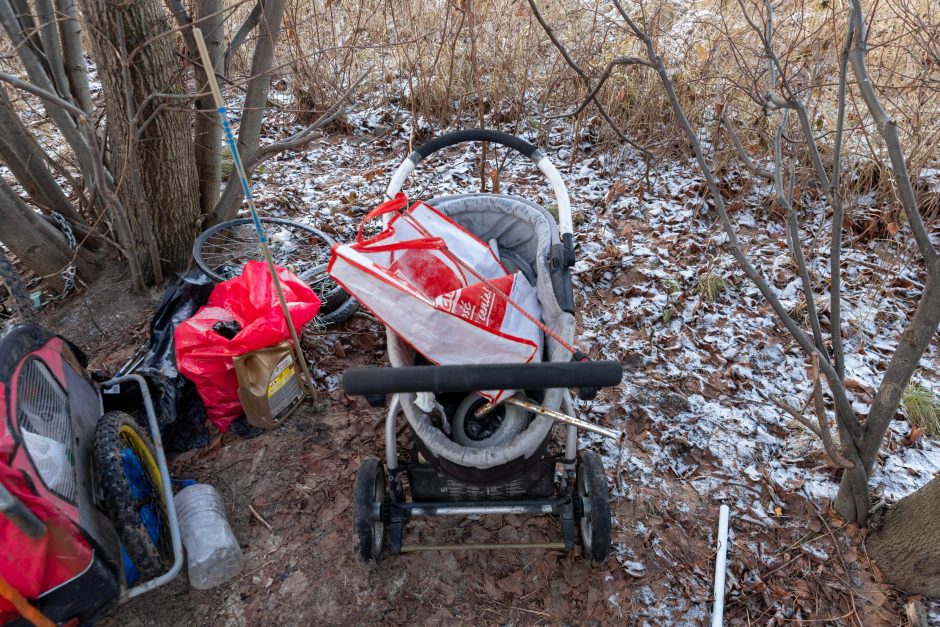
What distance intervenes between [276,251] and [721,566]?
3.69 m

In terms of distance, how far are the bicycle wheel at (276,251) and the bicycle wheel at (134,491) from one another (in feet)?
4.16

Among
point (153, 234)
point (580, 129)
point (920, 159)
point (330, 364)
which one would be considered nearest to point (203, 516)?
point (330, 364)

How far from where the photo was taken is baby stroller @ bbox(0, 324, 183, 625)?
5.93 ft

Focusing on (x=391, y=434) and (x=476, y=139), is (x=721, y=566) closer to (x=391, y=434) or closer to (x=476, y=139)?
(x=391, y=434)

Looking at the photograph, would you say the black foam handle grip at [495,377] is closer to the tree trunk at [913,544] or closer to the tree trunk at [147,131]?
the tree trunk at [913,544]

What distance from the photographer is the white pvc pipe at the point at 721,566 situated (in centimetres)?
242

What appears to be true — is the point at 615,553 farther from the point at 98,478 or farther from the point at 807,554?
the point at 98,478

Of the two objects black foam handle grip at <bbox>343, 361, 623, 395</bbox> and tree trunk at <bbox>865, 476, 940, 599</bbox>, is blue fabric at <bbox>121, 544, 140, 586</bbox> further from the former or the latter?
tree trunk at <bbox>865, 476, 940, 599</bbox>

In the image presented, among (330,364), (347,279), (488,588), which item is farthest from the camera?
(330,364)

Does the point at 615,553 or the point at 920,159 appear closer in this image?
the point at 615,553

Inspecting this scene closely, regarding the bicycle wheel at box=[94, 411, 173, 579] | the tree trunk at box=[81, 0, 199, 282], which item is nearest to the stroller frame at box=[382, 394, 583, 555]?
the bicycle wheel at box=[94, 411, 173, 579]

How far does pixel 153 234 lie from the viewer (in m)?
3.84

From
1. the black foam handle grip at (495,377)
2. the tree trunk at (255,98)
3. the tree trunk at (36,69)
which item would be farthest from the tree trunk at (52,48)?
the black foam handle grip at (495,377)

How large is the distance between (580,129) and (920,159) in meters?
2.85
